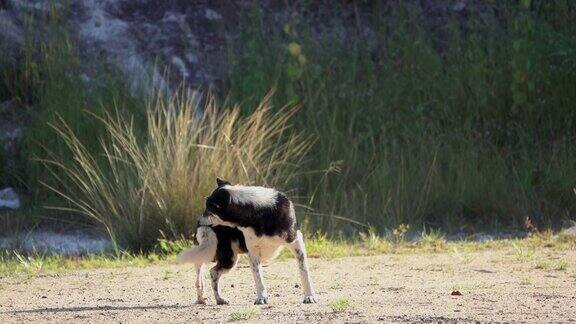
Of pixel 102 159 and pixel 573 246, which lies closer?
pixel 573 246

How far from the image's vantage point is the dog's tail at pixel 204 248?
816cm

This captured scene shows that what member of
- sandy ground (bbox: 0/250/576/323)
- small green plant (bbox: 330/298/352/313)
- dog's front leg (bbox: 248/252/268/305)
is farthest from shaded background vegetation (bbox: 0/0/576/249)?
small green plant (bbox: 330/298/352/313)

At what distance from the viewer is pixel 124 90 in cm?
1491

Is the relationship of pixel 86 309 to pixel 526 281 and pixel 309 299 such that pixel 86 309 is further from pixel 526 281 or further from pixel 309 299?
pixel 526 281

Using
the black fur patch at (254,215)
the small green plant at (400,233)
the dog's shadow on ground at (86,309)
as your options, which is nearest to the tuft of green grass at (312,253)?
the small green plant at (400,233)

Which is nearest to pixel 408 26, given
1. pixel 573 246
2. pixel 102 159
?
pixel 102 159

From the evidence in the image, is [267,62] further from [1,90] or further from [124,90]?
[1,90]

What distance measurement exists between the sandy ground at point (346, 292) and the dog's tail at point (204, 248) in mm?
288

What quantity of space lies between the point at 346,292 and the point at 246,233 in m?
1.10

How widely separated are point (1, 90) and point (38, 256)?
14.4ft

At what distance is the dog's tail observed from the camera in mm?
8156

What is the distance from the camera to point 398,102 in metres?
15.2

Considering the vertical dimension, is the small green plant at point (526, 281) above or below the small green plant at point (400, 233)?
above

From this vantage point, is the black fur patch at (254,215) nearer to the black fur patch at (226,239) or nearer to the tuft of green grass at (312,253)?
the black fur patch at (226,239)
